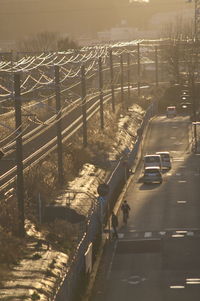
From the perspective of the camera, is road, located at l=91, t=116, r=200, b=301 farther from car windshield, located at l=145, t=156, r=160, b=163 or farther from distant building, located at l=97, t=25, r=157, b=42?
distant building, located at l=97, t=25, r=157, b=42

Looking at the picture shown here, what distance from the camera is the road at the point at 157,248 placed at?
759 inches

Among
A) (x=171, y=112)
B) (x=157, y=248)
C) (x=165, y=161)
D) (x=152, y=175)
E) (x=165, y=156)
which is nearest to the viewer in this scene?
(x=157, y=248)

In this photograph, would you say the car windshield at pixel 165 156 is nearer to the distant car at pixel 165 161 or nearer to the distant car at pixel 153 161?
the distant car at pixel 165 161

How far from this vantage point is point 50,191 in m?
26.5

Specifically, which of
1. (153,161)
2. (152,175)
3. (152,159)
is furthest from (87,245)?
(152,159)

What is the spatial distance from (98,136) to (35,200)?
54.4 feet

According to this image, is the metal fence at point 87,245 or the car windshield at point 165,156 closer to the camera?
the metal fence at point 87,245

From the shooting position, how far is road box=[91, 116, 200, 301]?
63.3 feet

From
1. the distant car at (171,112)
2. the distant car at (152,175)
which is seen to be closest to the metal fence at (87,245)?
the distant car at (152,175)

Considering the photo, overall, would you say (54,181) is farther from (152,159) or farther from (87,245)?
(152,159)

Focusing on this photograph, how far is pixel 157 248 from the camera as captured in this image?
23219mm

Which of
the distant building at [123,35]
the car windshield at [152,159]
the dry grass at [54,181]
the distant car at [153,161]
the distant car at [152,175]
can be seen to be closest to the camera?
the dry grass at [54,181]

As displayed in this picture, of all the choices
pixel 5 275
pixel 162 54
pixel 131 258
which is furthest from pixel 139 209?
pixel 162 54

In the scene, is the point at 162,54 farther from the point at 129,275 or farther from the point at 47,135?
the point at 129,275
